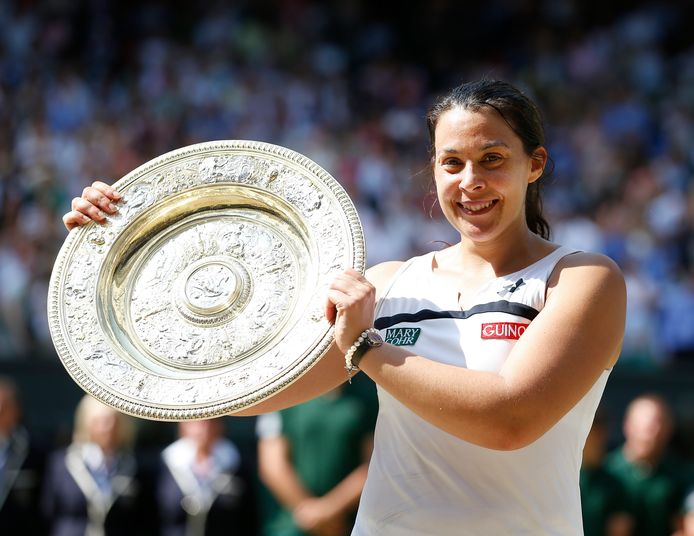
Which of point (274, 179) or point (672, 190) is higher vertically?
point (672, 190)

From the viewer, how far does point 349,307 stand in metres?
2.39

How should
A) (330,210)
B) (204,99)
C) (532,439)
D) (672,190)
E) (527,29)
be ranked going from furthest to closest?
(527,29) < (204,99) < (672,190) < (330,210) < (532,439)

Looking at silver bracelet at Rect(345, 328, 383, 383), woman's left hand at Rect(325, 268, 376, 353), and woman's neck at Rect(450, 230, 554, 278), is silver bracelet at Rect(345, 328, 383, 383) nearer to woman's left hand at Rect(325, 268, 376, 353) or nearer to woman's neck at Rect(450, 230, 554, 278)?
woman's left hand at Rect(325, 268, 376, 353)

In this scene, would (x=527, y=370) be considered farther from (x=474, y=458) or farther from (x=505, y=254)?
(x=505, y=254)

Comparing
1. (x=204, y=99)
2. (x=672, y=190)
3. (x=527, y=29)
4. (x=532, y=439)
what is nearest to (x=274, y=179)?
(x=532, y=439)

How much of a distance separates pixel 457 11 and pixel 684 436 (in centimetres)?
818

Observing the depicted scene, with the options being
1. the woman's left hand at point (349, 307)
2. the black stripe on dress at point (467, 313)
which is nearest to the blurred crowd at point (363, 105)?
the black stripe on dress at point (467, 313)

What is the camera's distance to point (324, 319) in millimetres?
2488

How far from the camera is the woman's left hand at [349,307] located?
2393mm

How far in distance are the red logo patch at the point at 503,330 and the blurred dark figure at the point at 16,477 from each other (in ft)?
14.2

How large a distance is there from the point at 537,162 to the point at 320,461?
316cm

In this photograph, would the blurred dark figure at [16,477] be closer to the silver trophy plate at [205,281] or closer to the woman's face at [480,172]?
the silver trophy plate at [205,281]

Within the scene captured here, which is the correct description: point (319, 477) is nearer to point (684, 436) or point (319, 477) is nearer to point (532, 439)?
point (684, 436)

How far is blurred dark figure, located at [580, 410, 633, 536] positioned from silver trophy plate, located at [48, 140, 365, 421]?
3.24 metres
